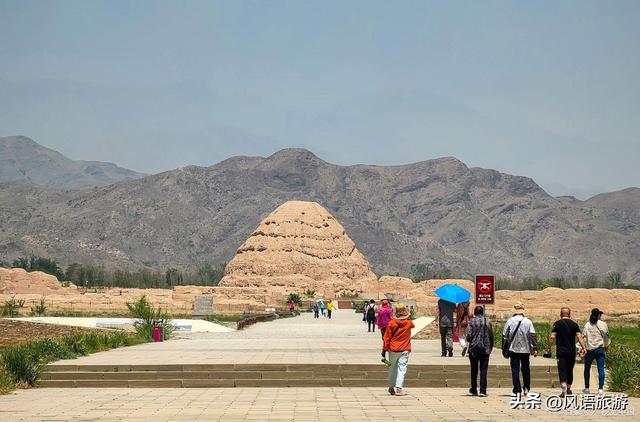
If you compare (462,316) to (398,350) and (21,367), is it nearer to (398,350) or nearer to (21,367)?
(398,350)

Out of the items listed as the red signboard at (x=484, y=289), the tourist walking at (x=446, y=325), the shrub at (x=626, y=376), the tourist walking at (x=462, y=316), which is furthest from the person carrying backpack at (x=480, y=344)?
the red signboard at (x=484, y=289)

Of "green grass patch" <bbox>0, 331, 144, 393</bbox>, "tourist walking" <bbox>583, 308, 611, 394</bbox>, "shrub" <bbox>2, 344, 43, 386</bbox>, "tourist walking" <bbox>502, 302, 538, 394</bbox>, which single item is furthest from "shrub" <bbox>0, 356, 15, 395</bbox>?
"tourist walking" <bbox>583, 308, 611, 394</bbox>

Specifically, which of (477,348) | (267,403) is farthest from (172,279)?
(267,403)

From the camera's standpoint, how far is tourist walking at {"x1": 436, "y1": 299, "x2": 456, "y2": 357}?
747 inches

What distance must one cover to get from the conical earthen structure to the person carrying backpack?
73471 millimetres

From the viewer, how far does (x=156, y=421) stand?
37.3 feet

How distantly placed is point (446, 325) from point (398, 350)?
17.4 feet

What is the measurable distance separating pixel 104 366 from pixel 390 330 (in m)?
5.36

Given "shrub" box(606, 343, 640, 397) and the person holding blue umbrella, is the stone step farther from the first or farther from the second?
the person holding blue umbrella

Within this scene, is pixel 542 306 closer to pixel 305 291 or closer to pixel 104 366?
pixel 305 291

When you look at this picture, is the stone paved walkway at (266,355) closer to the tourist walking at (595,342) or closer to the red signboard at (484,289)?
the red signboard at (484,289)

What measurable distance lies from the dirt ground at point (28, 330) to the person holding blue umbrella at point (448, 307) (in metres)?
13.0

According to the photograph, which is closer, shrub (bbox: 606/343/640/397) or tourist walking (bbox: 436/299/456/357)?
shrub (bbox: 606/343/640/397)

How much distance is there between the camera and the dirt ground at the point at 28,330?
95.7 feet
